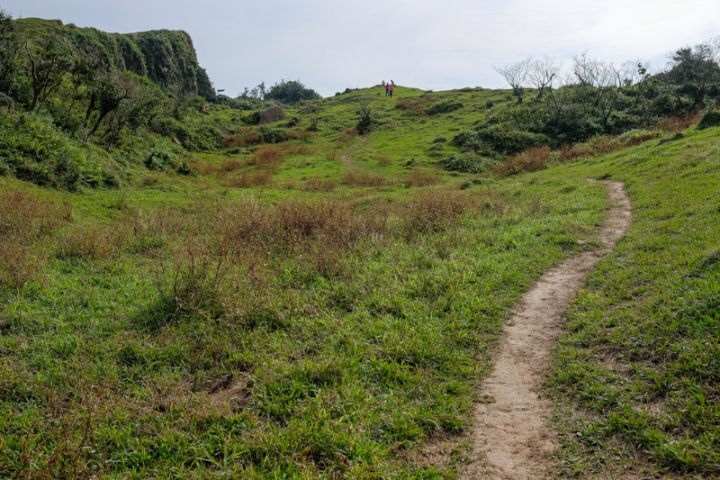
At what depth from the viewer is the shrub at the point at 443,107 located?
5062 centimetres

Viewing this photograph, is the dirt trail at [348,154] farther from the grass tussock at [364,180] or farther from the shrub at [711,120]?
the shrub at [711,120]

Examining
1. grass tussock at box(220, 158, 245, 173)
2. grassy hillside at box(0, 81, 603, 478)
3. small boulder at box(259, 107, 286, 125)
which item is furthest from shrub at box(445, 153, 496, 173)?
small boulder at box(259, 107, 286, 125)

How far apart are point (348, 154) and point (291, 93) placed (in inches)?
2937

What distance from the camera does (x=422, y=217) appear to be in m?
10.6

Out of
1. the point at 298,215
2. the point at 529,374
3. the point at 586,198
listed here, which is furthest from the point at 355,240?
the point at 586,198

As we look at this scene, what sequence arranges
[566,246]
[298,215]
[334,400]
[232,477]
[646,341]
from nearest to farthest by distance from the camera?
[232,477], [334,400], [646,341], [566,246], [298,215]

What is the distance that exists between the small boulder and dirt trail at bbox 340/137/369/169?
16.1m

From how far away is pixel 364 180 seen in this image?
25594mm

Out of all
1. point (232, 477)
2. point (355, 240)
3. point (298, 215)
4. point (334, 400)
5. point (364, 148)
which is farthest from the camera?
point (364, 148)

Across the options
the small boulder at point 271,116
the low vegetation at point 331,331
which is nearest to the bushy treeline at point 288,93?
the small boulder at point 271,116

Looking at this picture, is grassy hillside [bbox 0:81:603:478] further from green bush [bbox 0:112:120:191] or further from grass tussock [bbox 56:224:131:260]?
green bush [bbox 0:112:120:191]

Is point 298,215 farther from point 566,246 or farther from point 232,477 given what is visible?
point 232,477

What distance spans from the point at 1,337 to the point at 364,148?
34.4m

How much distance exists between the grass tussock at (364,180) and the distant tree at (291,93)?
8196 cm
